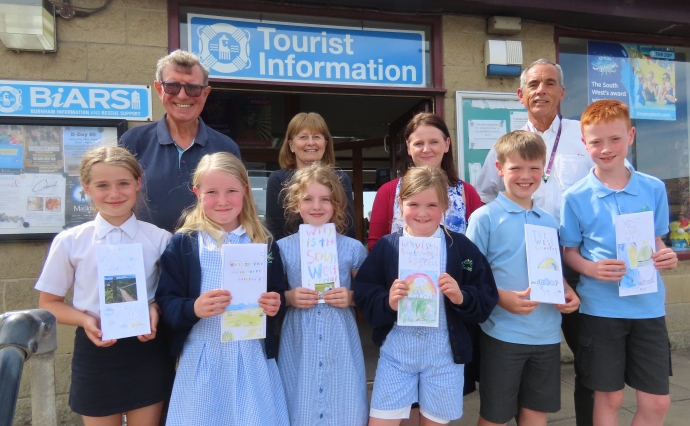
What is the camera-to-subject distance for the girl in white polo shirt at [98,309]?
6.49 feet

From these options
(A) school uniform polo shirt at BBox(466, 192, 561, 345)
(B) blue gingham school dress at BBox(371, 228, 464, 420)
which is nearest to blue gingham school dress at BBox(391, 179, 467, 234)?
(A) school uniform polo shirt at BBox(466, 192, 561, 345)

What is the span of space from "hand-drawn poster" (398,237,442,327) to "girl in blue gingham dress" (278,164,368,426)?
→ 11.6 inches

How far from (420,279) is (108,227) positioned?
1.38 metres

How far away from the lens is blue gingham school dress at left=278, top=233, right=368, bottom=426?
215 cm

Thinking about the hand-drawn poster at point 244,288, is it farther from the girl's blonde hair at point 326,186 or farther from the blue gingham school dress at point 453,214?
the blue gingham school dress at point 453,214

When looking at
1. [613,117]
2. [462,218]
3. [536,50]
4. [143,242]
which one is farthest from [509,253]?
[536,50]

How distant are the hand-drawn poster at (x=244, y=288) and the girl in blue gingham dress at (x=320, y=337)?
0.22 metres

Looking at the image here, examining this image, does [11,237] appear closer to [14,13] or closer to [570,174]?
[14,13]

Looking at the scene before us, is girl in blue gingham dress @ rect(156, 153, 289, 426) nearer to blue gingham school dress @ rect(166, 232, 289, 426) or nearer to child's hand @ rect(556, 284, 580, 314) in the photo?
blue gingham school dress @ rect(166, 232, 289, 426)

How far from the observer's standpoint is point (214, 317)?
2.07 meters

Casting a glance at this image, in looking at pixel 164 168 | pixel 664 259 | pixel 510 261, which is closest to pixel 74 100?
pixel 164 168

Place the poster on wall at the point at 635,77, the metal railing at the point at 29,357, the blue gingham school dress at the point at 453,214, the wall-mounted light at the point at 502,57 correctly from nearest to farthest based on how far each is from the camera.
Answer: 1. the metal railing at the point at 29,357
2. the blue gingham school dress at the point at 453,214
3. the wall-mounted light at the point at 502,57
4. the poster on wall at the point at 635,77

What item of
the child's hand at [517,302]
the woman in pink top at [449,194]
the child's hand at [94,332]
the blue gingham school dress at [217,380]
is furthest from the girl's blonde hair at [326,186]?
the child's hand at [94,332]

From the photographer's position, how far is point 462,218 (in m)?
2.65
